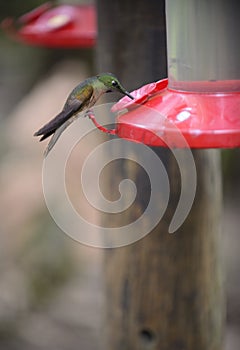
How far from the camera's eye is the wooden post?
6.97ft

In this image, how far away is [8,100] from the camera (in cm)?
582

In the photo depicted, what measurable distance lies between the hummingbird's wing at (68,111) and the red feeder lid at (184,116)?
9 centimetres

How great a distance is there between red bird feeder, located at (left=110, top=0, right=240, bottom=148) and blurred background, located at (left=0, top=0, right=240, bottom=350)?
267 centimetres

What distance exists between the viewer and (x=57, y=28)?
295 cm

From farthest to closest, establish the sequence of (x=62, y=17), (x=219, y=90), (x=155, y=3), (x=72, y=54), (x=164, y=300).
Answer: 1. (x=72, y=54)
2. (x=62, y=17)
3. (x=164, y=300)
4. (x=155, y=3)
5. (x=219, y=90)

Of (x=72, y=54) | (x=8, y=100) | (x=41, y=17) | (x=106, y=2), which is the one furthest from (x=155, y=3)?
(x=8, y=100)

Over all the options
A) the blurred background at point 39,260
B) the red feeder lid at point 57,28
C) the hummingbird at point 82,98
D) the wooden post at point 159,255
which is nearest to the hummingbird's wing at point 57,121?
the hummingbird at point 82,98

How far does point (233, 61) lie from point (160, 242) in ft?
2.29

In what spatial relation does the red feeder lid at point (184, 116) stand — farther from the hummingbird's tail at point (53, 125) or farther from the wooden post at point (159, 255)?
the wooden post at point (159, 255)

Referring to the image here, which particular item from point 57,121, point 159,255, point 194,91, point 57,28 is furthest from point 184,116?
point 57,28

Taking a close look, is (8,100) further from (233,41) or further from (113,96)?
(233,41)

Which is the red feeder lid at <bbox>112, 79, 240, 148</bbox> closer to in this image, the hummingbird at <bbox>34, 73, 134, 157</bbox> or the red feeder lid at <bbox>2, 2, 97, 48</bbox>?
the hummingbird at <bbox>34, 73, 134, 157</bbox>

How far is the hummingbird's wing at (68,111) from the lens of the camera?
1562mm

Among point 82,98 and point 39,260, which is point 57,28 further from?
point 39,260
